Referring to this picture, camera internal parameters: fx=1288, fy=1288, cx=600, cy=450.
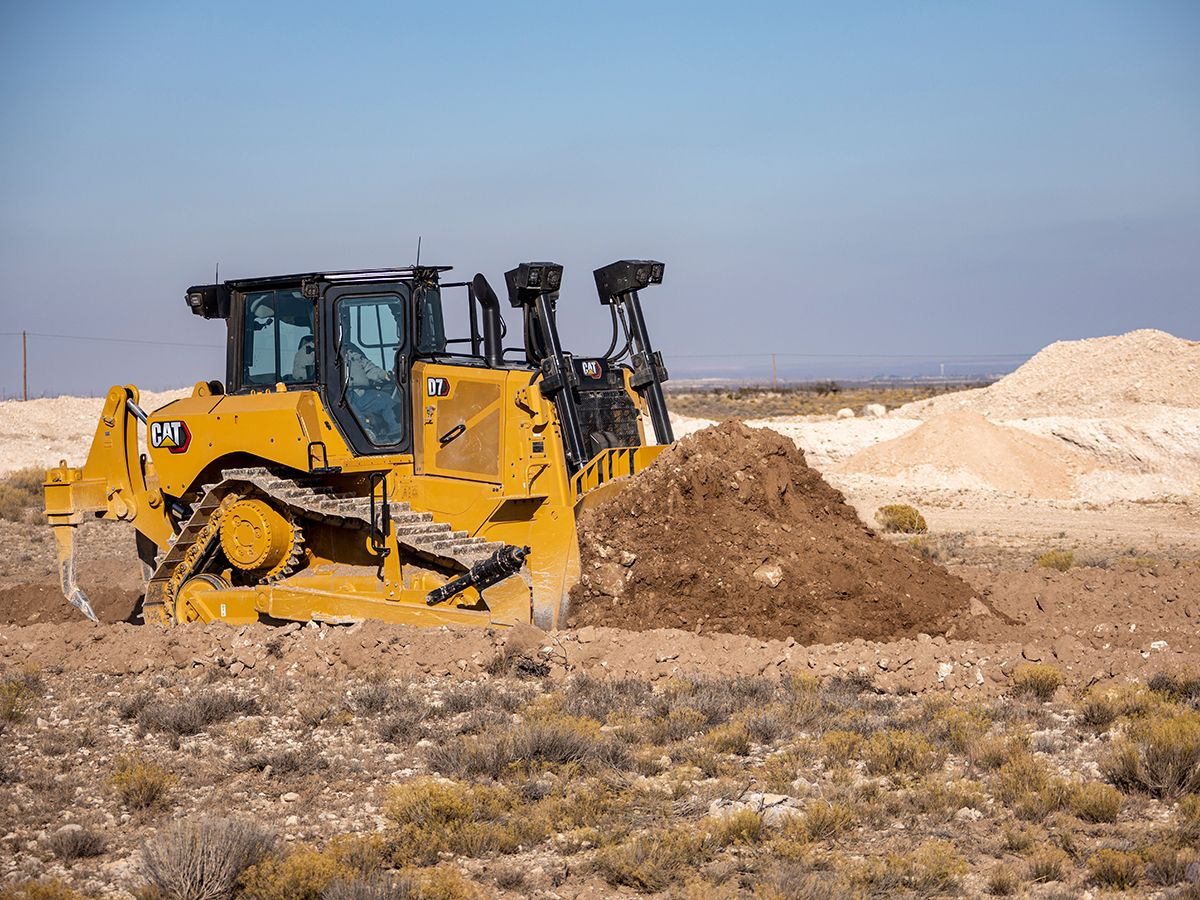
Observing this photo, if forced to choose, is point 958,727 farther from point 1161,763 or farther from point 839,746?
point 1161,763

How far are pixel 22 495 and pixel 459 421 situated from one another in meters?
20.5

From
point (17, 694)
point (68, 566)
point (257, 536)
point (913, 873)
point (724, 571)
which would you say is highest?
point (257, 536)

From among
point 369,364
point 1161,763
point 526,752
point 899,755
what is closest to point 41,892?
point 526,752

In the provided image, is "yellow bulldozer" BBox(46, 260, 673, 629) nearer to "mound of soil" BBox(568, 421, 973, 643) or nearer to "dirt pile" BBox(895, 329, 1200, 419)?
"mound of soil" BBox(568, 421, 973, 643)

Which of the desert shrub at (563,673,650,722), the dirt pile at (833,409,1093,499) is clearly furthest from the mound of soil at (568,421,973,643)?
the dirt pile at (833,409,1093,499)

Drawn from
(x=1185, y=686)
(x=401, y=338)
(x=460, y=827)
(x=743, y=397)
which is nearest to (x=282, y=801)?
(x=460, y=827)

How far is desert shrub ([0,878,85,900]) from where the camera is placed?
19.3 feet

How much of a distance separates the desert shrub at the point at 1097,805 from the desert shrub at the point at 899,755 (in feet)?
3.24

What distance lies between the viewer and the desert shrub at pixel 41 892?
231 inches

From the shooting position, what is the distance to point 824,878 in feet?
20.6

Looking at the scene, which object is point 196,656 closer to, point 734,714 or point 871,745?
point 734,714

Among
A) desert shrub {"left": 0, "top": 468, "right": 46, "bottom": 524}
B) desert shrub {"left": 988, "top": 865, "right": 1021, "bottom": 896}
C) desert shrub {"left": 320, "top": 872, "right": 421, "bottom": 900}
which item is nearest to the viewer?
desert shrub {"left": 320, "top": 872, "right": 421, "bottom": 900}

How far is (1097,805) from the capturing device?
705 centimetres

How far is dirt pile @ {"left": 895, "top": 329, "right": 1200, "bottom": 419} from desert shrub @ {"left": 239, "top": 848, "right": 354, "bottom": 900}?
3788cm
